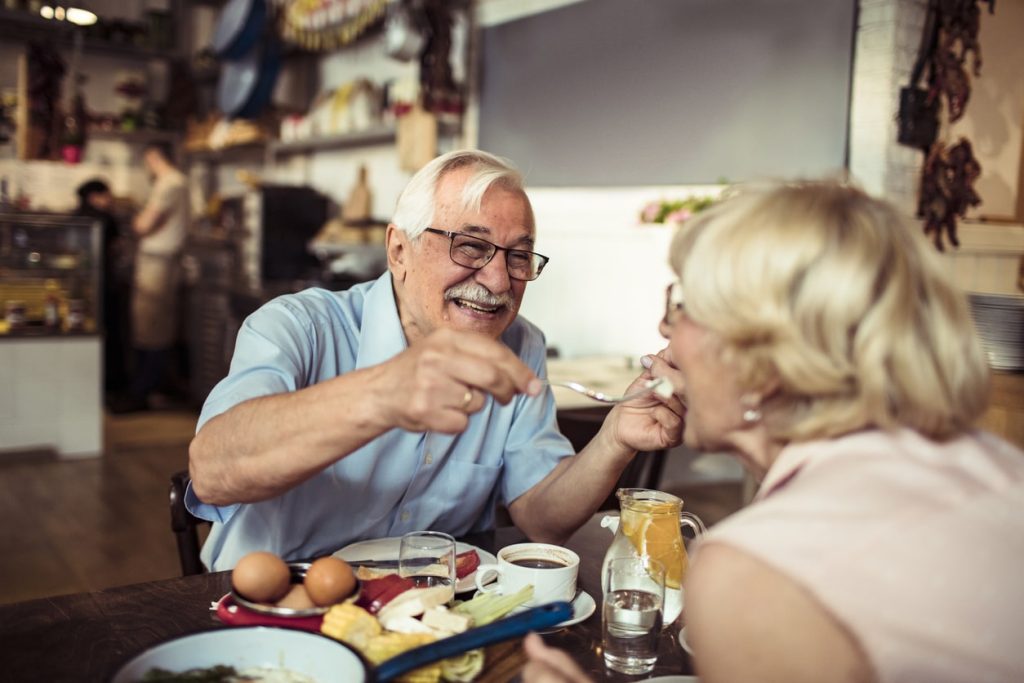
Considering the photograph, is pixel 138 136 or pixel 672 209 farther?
pixel 138 136

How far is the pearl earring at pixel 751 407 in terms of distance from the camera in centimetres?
96

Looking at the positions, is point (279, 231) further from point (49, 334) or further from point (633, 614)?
point (633, 614)

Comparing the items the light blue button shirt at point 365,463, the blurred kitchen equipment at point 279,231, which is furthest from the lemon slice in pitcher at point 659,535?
the blurred kitchen equipment at point 279,231

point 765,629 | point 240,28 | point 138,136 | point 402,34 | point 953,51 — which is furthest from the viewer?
point 138,136

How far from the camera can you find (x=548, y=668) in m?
0.95

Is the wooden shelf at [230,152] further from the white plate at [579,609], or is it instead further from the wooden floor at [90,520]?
the white plate at [579,609]

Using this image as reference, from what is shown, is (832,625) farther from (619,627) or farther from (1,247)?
(1,247)

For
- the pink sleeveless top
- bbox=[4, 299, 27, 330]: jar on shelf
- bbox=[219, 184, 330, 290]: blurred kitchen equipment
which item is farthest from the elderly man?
bbox=[219, 184, 330, 290]: blurred kitchen equipment

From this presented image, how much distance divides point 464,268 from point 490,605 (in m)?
0.77

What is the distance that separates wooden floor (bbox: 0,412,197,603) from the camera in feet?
11.7

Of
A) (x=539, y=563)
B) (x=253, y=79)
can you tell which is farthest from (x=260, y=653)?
(x=253, y=79)

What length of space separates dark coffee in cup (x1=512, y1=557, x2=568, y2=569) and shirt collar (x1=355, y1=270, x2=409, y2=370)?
59 centimetres

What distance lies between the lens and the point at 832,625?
0.77 m

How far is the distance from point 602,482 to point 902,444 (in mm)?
807
